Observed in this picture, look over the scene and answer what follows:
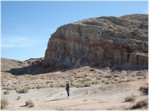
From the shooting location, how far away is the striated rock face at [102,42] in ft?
188

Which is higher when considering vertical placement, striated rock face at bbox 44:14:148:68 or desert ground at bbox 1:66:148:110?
striated rock face at bbox 44:14:148:68

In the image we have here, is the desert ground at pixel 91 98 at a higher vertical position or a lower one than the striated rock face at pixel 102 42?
lower

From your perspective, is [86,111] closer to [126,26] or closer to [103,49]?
[103,49]

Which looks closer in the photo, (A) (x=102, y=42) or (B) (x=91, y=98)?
(B) (x=91, y=98)

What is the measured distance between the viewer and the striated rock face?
5716cm

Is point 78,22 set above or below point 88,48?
above

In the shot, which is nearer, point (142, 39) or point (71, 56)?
point (142, 39)

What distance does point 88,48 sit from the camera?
205ft

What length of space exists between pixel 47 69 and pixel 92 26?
41.6 feet

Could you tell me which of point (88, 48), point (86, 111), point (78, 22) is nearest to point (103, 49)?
point (88, 48)

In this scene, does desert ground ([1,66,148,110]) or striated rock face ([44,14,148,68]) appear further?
striated rock face ([44,14,148,68])

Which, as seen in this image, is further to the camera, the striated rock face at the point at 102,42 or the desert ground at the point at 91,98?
the striated rock face at the point at 102,42

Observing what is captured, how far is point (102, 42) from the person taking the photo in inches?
2378

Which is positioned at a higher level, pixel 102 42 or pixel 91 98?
pixel 102 42
